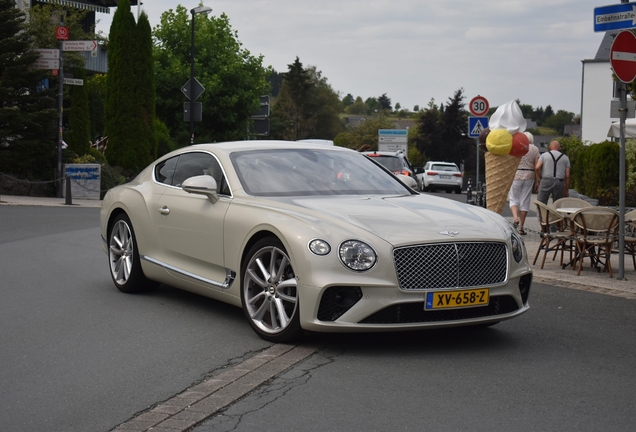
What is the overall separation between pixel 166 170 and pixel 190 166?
0.50 meters

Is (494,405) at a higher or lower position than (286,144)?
lower

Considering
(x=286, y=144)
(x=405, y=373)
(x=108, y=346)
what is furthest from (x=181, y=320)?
(x=405, y=373)

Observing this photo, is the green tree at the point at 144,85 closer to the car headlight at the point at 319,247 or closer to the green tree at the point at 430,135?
the car headlight at the point at 319,247

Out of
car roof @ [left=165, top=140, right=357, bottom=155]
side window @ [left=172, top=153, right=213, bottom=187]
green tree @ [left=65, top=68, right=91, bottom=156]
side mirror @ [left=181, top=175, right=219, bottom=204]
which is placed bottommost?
side mirror @ [left=181, top=175, right=219, bottom=204]

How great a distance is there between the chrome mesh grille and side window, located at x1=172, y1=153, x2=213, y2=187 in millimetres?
2593

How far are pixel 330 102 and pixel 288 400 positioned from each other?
135m

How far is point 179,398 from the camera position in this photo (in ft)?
17.4

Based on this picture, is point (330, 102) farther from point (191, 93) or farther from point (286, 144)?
point (286, 144)

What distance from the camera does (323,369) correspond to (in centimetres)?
605

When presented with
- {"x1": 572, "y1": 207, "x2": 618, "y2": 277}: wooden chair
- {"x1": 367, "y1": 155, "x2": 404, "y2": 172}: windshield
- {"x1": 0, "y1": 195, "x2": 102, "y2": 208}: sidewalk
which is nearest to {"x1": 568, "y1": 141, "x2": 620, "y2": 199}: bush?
{"x1": 367, "y1": 155, "x2": 404, "y2": 172}: windshield

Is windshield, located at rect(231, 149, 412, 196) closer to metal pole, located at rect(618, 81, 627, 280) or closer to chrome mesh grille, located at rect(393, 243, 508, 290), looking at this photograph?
chrome mesh grille, located at rect(393, 243, 508, 290)

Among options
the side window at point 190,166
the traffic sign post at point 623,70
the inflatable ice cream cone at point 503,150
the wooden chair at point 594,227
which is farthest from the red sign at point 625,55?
the side window at point 190,166

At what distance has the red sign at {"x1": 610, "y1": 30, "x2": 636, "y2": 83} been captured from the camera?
1123 cm

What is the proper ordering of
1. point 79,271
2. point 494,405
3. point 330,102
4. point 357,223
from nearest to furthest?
point 494,405
point 357,223
point 79,271
point 330,102
